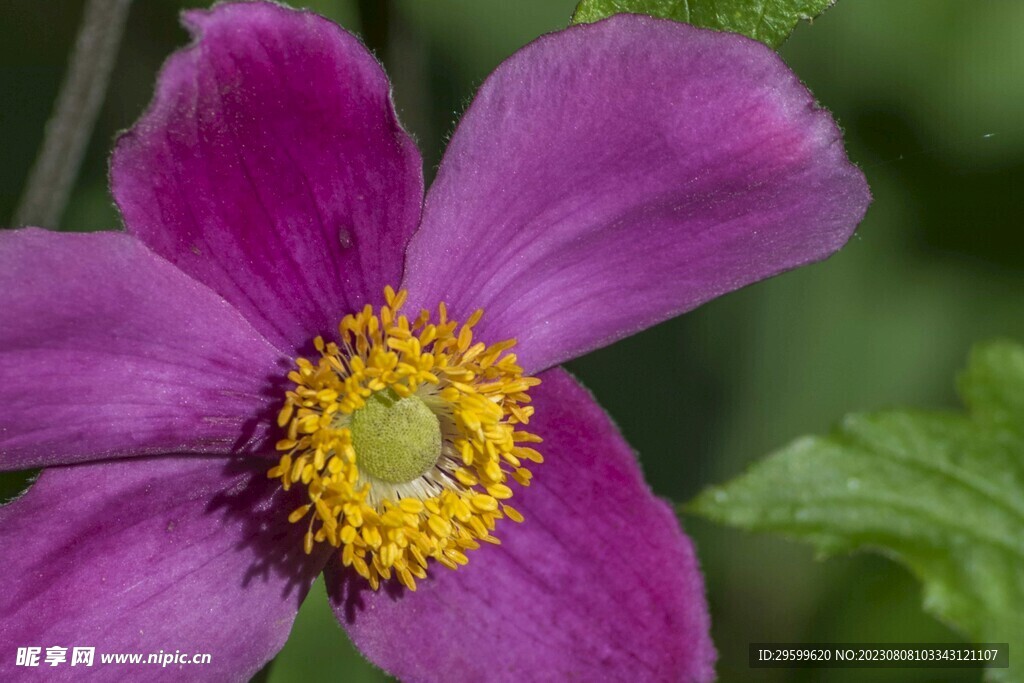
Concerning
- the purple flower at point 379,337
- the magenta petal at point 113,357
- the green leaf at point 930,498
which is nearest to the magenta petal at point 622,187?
the purple flower at point 379,337

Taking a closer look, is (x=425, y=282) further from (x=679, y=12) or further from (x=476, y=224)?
(x=679, y=12)

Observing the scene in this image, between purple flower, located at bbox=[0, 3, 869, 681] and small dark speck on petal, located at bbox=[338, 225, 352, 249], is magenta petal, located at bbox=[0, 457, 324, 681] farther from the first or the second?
small dark speck on petal, located at bbox=[338, 225, 352, 249]

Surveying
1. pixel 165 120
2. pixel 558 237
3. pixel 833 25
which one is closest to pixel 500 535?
pixel 558 237

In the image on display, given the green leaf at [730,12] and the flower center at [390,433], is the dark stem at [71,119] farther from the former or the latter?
the green leaf at [730,12]

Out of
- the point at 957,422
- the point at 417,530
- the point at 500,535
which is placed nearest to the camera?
the point at 417,530

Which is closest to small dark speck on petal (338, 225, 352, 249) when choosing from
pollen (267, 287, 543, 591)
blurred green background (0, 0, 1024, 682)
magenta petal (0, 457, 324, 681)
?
pollen (267, 287, 543, 591)

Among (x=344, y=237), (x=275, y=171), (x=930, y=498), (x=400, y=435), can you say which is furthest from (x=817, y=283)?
(x=275, y=171)
